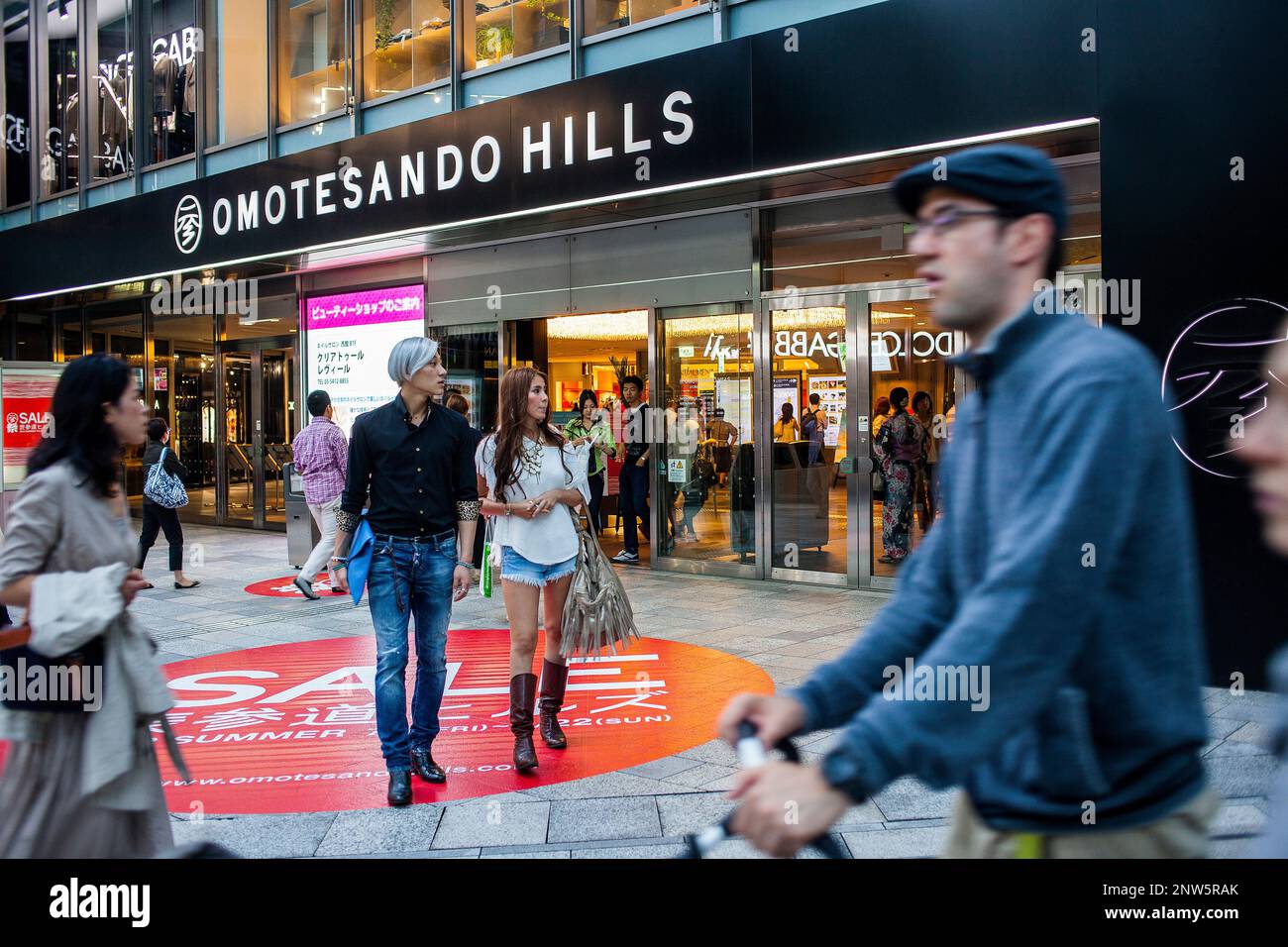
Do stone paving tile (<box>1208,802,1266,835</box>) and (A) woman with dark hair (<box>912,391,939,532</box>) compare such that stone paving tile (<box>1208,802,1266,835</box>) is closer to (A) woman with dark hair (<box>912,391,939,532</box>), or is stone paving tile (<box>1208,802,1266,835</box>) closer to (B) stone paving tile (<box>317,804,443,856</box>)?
(B) stone paving tile (<box>317,804,443,856</box>)

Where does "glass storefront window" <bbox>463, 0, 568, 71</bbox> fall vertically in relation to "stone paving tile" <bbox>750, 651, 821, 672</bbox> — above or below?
above

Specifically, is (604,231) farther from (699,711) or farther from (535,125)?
(699,711)

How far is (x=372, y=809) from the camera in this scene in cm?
467

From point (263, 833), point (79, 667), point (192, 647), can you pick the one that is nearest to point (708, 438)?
point (192, 647)

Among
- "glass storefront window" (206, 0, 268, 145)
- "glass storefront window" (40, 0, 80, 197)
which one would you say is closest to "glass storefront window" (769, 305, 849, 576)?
"glass storefront window" (206, 0, 268, 145)

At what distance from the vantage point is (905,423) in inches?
389

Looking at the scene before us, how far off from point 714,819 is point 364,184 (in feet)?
29.3

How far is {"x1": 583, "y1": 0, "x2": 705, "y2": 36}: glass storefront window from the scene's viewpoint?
10371 mm

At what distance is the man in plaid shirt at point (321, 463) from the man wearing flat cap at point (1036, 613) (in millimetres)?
9192

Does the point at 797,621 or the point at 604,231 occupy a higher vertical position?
the point at 604,231

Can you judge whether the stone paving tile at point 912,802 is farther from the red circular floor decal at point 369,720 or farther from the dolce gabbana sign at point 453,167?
the dolce gabbana sign at point 453,167

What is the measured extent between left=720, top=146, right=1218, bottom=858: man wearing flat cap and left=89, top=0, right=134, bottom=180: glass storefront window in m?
18.3

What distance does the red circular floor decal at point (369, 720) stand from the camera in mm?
5012
